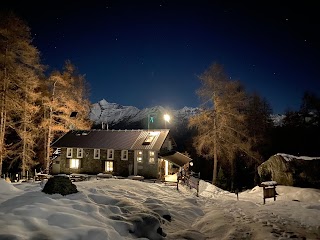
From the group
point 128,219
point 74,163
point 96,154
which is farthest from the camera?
point 74,163

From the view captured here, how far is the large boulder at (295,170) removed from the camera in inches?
892

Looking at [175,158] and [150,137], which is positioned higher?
[150,137]

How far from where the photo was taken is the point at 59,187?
1197 cm

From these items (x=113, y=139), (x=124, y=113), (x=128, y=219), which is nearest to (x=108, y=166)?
(x=113, y=139)

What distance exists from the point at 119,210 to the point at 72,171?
79.2 ft

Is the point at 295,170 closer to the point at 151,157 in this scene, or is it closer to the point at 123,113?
the point at 151,157

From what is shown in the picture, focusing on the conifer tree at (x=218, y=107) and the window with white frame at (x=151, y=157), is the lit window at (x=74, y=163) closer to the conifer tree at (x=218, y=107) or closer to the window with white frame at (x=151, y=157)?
the window with white frame at (x=151, y=157)

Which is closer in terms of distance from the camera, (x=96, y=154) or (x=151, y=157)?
(x=151, y=157)

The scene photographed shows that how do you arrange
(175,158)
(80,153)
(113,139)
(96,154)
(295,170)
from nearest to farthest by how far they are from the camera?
1. (295,170)
2. (175,158)
3. (96,154)
4. (80,153)
5. (113,139)

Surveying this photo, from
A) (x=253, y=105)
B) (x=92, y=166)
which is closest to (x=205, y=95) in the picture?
(x=253, y=105)

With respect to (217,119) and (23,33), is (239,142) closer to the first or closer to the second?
(217,119)

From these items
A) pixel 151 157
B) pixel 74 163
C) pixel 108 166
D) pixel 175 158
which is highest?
pixel 151 157

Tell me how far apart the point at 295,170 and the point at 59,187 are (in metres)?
21.0

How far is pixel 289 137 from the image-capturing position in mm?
39250
